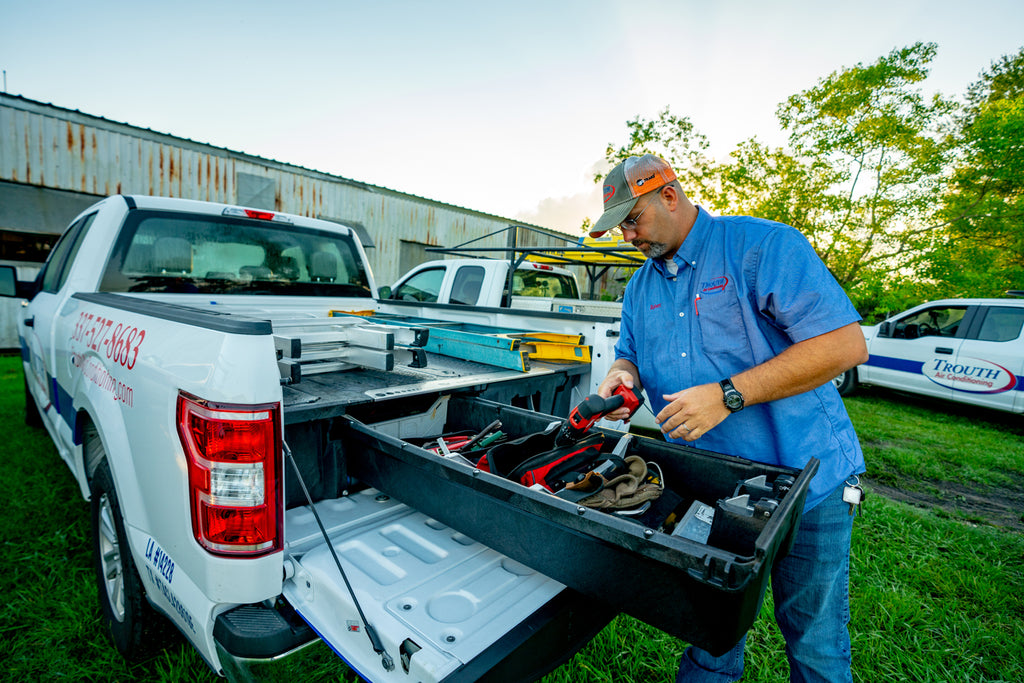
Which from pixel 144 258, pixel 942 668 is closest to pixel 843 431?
pixel 942 668

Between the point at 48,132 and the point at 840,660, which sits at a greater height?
the point at 48,132

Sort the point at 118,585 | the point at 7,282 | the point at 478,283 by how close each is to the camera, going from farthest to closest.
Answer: the point at 478,283, the point at 7,282, the point at 118,585

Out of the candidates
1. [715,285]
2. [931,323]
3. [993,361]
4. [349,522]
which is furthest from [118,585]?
[931,323]

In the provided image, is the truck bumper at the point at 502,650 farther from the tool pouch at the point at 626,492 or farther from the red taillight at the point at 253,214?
the red taillight at the point at 253,214

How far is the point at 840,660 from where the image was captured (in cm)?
155

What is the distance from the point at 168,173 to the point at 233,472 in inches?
448

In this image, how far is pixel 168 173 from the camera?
9.99 metres

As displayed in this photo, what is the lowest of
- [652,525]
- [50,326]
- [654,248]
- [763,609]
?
[763,609]

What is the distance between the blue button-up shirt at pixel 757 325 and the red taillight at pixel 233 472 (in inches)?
51.6

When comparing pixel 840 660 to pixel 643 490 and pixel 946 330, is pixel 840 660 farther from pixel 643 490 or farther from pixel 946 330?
pixel 946 330

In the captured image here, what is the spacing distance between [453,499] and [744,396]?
35.1 inches

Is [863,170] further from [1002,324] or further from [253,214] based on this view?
[253,214]

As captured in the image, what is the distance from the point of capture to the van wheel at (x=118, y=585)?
1857 mm

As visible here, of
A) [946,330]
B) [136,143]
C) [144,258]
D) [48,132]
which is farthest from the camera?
[136,143]
